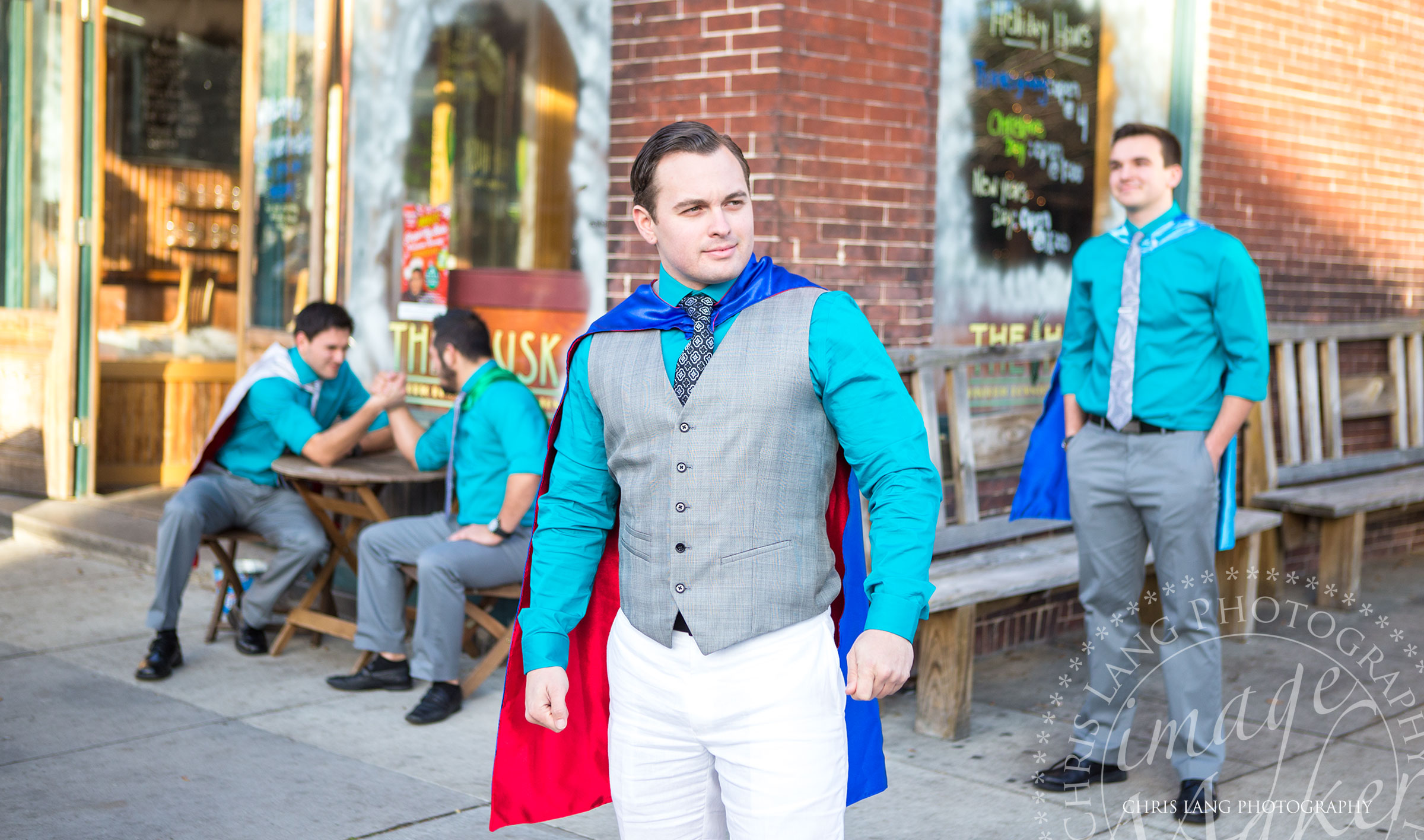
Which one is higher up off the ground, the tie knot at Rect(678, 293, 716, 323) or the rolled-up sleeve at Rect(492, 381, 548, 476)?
the tie knot at Rect(678, 293, 716, 323)

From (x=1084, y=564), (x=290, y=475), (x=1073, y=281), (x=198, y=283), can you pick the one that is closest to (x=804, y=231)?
(x=1073, y=281)

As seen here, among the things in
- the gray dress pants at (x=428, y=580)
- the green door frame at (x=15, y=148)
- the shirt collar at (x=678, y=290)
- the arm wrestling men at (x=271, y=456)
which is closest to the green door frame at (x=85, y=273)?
the green door frame at (x=15, y=148)

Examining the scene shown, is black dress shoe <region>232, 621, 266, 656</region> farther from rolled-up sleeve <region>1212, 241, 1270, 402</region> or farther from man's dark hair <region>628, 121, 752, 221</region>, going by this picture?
man's dark hair <region>628, 121, 752, 221</region>

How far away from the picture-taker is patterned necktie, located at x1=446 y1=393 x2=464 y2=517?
5.40 meters

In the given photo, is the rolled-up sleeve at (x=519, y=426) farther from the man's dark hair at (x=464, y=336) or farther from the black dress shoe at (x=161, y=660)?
the black dress shoe at (x=161, y=660)

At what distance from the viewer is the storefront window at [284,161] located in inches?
302

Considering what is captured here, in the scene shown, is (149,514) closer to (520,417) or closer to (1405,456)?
(520,417)

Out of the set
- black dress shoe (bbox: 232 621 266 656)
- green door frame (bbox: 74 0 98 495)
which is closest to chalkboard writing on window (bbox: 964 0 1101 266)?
black dress shoe (bbox: 232 621 266 656)

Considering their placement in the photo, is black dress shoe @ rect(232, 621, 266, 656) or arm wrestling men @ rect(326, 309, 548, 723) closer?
arm wrestling men @ rect(326, 309, 548, 723)

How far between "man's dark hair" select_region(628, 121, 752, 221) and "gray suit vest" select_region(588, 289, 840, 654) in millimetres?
255

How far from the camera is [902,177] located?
580 centimetres

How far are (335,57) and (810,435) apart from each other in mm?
5809

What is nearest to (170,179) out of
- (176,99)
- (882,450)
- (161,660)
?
(176,99)

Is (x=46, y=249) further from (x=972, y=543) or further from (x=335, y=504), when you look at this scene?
(x=972, y=543)
